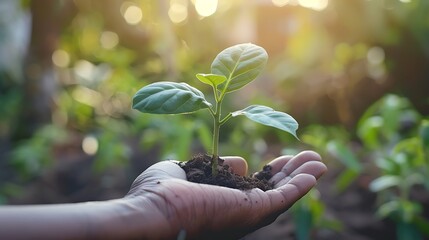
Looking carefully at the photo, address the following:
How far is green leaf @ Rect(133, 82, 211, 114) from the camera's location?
955 mm

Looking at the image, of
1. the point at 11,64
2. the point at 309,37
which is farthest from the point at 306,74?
the point at 11,64

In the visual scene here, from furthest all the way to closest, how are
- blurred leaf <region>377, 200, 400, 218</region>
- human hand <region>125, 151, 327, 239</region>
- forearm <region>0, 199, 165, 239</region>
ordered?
blurred leaf <region>377, 200, 400, 218</region>, human hand <region>125, 151, 327, 239</region>, forearm <region>0, 199, 165, 239</region>

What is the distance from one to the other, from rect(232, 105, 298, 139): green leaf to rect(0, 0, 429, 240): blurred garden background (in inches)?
30.6

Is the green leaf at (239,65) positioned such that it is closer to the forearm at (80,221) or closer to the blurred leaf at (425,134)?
the forearm at (80,221)

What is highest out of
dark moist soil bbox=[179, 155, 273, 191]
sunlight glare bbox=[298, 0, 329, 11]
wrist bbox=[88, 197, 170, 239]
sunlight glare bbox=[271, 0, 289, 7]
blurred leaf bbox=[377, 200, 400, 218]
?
sunlight glare bbox=[271, 0, 289, 7]

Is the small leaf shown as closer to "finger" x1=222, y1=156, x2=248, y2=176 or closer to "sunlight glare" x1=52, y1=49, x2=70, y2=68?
"finger" x1=222, y1=156, x2=248, y2=176

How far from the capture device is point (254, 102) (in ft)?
7.63

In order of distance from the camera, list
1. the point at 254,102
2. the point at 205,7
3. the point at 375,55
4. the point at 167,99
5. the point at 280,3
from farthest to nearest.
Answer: the point at 280,3 < the point at 205,7 < the point at 375,55 < the point at 254,102 < the point at 167,99

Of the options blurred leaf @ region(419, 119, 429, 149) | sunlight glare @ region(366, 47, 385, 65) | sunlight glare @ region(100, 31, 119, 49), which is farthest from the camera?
sunlight glare @ region(100, 31, 119, 49)

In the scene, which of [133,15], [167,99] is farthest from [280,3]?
[167,99]

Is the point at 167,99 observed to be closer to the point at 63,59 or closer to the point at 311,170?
the point at 311,170

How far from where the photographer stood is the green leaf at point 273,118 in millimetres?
960

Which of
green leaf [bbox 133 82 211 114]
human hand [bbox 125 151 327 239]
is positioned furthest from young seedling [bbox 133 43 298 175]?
human hand [bbox 125 151 327 239]

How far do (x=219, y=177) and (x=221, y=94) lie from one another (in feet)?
0.46
